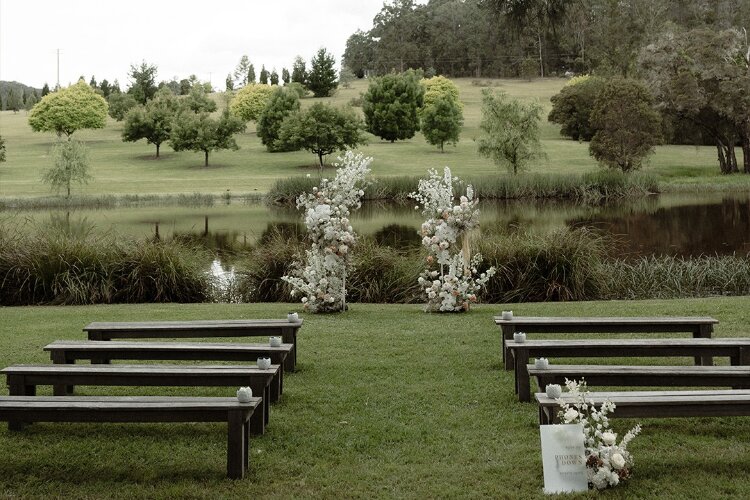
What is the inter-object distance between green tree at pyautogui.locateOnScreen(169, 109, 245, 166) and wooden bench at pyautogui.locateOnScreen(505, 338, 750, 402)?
55.7 meters

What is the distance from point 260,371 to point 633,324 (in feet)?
12.7

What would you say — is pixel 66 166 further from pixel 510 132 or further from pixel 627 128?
pixel 627 128

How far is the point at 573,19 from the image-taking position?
7203 mm

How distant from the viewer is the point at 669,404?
17.1 feet

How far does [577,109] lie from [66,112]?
41.1 meters

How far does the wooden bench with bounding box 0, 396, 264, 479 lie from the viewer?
5246mm

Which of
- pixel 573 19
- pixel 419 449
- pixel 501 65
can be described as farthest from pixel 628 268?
pixel 501 65

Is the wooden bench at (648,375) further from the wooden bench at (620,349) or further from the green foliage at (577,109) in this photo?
the green foliage at (577,109)

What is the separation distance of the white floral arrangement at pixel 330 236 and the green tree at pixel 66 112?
6194 centimetres

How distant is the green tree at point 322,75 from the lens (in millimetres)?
85625

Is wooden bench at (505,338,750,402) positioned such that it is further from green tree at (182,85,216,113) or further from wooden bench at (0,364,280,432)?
green tree at (182,85,216,113)

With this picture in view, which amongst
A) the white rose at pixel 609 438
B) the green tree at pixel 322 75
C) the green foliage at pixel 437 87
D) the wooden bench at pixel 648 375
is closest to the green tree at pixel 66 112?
the green tree at pixel 322 75

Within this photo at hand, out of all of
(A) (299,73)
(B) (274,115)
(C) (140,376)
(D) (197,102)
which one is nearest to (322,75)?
(A) (299,73)

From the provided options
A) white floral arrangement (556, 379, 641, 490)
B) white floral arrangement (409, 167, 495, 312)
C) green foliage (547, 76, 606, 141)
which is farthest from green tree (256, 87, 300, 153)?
white floral arrangement (556, 379, 641, 490)
